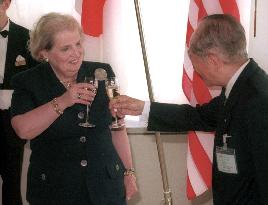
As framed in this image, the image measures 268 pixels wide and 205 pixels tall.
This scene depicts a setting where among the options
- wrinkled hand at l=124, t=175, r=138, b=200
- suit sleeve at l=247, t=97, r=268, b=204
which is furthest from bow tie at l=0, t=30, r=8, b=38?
suit sleeve at l=247, t=97, r=268, b=204

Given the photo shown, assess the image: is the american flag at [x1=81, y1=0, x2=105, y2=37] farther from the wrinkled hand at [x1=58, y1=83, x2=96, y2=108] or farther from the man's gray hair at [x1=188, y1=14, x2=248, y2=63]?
the man's gray hair at [x1=188, y1=14, x2=248, y2=63]

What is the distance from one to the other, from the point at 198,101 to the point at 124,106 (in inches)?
37.4

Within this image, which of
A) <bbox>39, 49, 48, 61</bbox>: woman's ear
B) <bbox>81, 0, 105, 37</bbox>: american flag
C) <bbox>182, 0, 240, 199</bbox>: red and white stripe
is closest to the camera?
<bbox>39, 49, 48, 61</bbox>: woman's ear

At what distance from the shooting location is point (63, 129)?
6.95 feet

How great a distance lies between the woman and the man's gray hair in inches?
22.4

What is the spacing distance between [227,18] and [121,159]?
36.3 inches

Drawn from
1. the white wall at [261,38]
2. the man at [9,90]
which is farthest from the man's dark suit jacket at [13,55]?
the white wall at [261,38]

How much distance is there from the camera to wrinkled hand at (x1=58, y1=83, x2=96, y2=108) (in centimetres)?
199

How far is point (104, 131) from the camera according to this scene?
7.22ft

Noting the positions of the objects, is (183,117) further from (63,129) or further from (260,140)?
(260,140)

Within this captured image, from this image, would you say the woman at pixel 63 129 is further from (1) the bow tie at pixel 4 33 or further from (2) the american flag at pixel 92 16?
(2) the american flag at pixel 92 16

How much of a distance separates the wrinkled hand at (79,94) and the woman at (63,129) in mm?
14

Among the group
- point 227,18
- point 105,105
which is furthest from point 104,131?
point 227,18

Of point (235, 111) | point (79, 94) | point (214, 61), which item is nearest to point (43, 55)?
point (79, 94)
